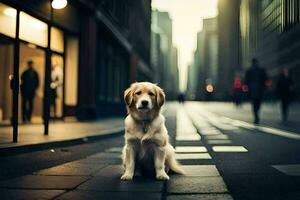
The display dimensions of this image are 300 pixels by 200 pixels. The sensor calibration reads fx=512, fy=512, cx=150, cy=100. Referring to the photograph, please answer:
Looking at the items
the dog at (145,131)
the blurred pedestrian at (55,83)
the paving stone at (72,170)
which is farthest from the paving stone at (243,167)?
the blurred pedestrian at (55,83)

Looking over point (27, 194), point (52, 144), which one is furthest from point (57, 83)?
point (27, 194)

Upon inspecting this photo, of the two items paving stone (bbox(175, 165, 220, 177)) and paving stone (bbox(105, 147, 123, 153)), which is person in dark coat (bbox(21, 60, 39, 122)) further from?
paving stone (bbox(175, 165, 220, 177))

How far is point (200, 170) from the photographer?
6.51m

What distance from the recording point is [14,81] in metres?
9.08

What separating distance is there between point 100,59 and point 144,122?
58.3ft

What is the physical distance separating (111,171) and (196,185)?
5.12ft

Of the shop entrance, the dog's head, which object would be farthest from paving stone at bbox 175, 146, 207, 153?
the shop entrance

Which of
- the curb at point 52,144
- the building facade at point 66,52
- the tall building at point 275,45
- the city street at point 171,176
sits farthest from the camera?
the tall building at point 275,45

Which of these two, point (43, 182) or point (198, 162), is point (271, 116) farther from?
point (43, 182)

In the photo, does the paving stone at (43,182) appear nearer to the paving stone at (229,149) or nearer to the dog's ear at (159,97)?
the dog's ear at (159,97)

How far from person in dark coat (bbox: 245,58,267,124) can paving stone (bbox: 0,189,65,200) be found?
13742 millimetres

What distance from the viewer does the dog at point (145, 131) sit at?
5.32 m

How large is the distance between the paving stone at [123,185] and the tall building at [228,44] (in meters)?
144

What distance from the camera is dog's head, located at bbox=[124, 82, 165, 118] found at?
5.28 meters
